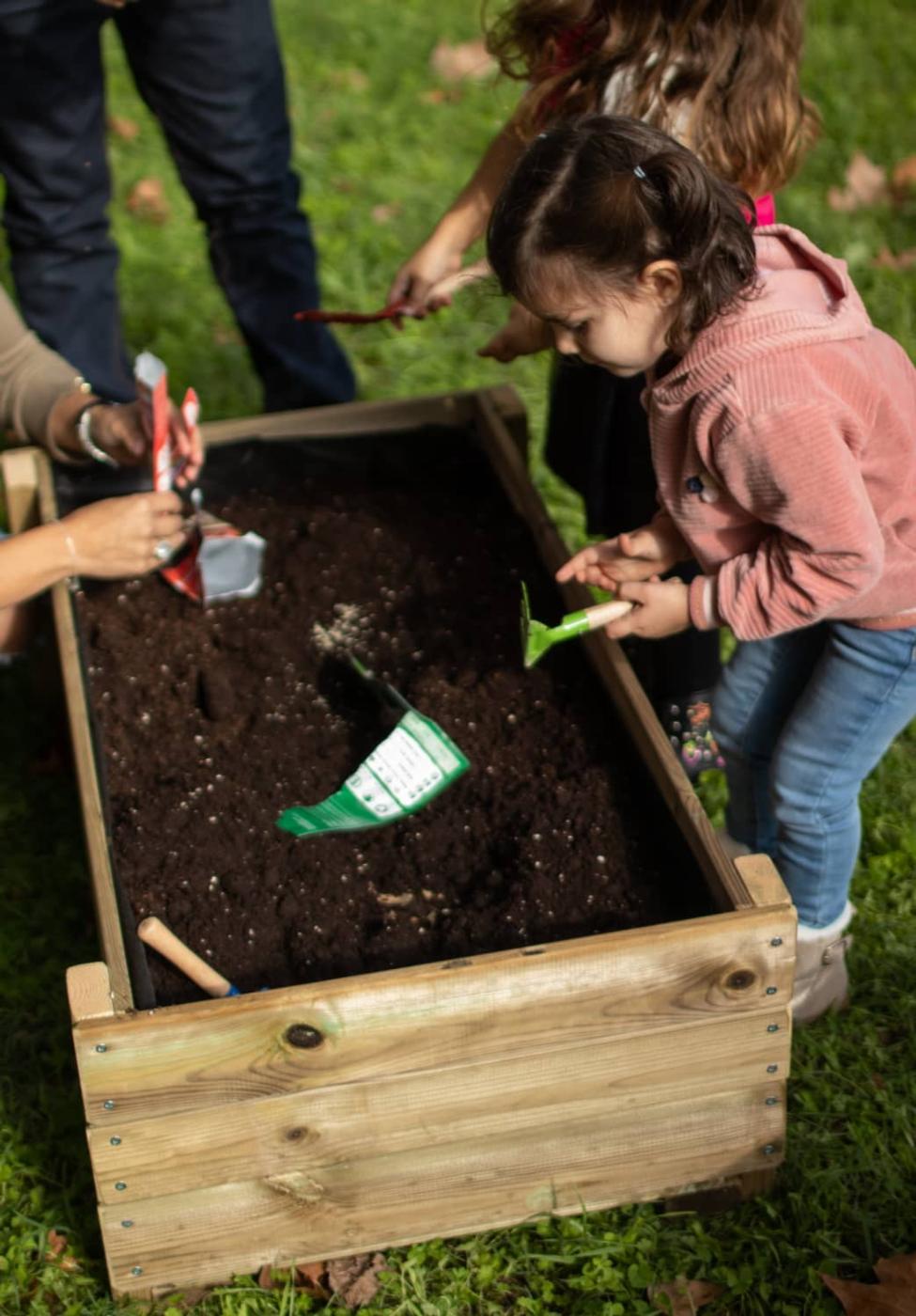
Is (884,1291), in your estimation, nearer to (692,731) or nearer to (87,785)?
(692,731)

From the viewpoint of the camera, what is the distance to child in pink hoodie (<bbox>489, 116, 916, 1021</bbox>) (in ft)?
6.34

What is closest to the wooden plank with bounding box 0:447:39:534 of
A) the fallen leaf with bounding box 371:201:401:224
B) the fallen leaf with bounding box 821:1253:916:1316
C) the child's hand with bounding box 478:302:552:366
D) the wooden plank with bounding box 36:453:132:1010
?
the wooden plank with bounding box 36:453:132:1010

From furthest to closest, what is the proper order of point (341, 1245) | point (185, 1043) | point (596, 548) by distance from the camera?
point (596, 548) → point (341, 1245) → point (185, 1043)

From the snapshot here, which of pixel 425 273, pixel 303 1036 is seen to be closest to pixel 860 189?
pixel 425 273

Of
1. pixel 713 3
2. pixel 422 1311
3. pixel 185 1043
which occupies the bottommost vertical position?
pixel 422 1311

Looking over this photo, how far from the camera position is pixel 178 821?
2484mm

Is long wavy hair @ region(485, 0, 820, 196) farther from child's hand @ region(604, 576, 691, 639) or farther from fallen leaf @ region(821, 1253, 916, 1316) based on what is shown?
fallen leaf @ region(821, 1253, 916, 1316)

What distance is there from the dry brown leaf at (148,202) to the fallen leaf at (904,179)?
2400 mm

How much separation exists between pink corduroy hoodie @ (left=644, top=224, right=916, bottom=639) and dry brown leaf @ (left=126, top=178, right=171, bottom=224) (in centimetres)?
346

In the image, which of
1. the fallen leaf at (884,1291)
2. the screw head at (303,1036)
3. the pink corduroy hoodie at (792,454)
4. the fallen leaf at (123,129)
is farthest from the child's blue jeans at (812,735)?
the fallen leaf at (123,129)

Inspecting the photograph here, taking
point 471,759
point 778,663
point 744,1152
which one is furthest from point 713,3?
point 744,1152

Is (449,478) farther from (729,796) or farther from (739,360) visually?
(739,360)

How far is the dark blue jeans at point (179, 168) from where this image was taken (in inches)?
128

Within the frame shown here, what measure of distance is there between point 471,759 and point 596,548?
0.42 meters
